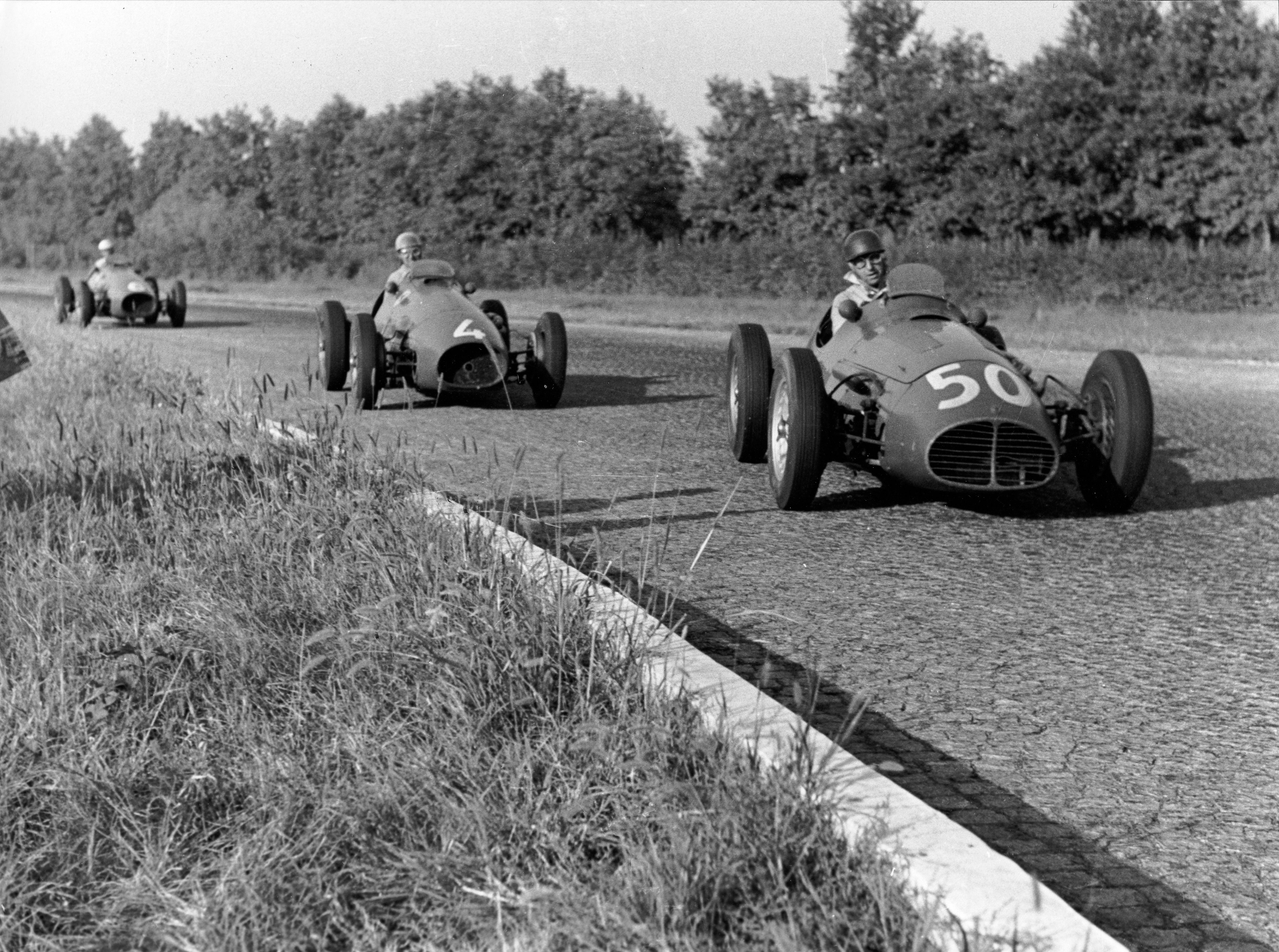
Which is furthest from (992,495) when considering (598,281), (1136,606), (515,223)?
(515,223)

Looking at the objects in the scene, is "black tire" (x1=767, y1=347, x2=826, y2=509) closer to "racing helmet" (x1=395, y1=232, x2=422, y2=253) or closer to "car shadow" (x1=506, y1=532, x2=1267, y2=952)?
"car shadow" (x1=506, y1=532, x2=1267, y2=952)

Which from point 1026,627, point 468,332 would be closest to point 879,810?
point 1026,627

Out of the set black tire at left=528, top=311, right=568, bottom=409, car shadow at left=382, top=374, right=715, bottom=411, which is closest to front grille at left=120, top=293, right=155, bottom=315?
car shadow at left=382, top=374, right=715, bottom=411

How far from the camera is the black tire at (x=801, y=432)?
23.1 ft

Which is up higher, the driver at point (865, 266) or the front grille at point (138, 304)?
the driver at point (865, 266)

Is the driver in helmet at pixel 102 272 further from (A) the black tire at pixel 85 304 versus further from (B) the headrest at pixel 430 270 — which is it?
(B) the headrest at pixel 430 270

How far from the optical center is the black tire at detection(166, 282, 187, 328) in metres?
24.0

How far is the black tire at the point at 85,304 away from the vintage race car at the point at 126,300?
0.61 metres

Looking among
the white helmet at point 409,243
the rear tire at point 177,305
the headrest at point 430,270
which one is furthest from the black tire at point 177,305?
the headrest at point 430,270

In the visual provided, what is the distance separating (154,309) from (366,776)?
73.1 feet

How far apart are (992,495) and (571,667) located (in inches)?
178

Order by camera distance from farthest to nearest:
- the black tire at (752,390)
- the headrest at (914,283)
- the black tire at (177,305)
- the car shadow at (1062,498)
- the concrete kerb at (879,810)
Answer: the black tire at (177,305), the black tire at (752,390), the headrest at (914,283), the car shadow at (1062,498), the concrete kerb at (879,810)

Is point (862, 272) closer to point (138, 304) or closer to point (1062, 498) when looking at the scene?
point (1062, 498)

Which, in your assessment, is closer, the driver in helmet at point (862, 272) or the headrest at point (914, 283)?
the headrest at point (914, 283)
